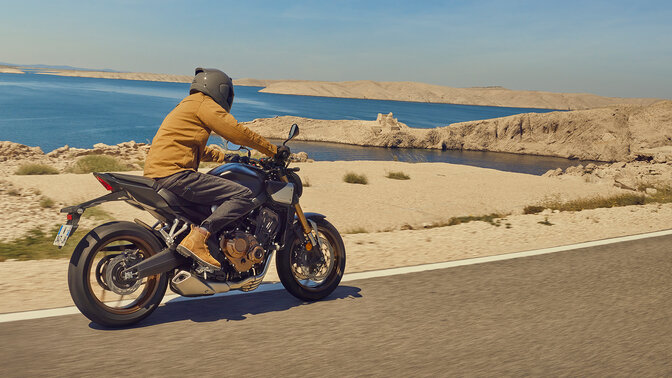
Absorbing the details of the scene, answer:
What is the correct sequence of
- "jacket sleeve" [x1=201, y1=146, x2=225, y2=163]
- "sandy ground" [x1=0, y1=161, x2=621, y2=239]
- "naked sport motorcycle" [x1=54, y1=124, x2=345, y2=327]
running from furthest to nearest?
"sandy ground" [x1=0, y1=161, x2=621, y2=239], "jacket sleeve" [x1=201, y1=146, x2=225, y2=163], "naked sport motorcycle" [x1=54, y1=124, x2=345, y2=327]

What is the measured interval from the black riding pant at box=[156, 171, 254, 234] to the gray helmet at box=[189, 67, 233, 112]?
0.67m

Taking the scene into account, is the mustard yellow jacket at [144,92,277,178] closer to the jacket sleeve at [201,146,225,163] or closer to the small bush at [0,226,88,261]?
the jacket sleeve at [201,146,225,163]

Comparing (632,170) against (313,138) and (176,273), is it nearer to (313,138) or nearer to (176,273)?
(176,273)

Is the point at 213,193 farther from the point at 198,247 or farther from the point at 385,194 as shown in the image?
the point at 385,194

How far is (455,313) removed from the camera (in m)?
4.93

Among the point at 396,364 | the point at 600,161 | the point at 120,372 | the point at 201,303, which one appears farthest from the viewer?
the point at 600,161

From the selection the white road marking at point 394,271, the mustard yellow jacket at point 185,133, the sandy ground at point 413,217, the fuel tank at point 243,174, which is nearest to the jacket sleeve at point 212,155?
the fuel tank at point 243,174

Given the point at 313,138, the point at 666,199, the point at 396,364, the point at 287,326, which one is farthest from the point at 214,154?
the point at 313,138

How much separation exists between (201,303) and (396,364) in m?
1.97

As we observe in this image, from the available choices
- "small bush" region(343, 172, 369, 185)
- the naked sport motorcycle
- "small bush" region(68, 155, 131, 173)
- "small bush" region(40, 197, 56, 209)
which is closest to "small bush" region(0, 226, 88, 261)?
"small bush" region(40, 197, 56, 209)

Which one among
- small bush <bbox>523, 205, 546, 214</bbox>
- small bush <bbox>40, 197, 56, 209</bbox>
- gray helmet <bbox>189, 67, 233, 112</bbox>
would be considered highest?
gray helmet <bbox>189, 67, 233, 112</bbox>

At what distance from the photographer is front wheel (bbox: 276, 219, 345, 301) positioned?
16.4 ft

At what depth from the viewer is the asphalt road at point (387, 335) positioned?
11.8 ft

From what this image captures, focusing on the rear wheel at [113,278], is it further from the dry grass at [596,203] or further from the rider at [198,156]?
the dry grass at [596,203]
